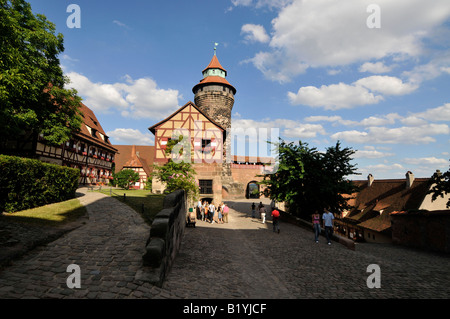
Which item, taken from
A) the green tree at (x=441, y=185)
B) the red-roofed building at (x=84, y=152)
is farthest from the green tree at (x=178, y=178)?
the green tree at (x=441, y=185)

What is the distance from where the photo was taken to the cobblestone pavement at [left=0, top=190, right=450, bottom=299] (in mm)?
4465

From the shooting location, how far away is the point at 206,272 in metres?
6.41

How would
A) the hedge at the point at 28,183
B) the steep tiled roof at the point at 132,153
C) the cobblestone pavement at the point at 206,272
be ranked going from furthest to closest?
the steep tiled roof at the point at 132,153
the hedge at the point at 28,183
the cobblestone pavement at the point at 206,272

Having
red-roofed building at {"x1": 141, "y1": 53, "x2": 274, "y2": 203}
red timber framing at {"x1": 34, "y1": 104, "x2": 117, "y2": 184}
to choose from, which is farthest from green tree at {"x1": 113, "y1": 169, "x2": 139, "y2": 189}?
red-roofed building at {"x1": 141, "y1": 53, "x2": 274, "y2": 203}

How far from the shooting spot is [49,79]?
1572 centimetres

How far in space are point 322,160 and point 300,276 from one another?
41.7 feet

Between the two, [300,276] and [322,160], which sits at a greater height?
[322,160]

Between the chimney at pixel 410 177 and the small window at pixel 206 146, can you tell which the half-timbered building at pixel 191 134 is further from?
the chimney at pixel 410 177

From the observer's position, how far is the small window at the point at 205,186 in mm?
19547

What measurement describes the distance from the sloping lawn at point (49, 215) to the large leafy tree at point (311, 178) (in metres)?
12.8

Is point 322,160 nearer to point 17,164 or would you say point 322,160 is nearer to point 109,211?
point 109,211

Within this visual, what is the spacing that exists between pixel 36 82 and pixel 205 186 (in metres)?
13.2
